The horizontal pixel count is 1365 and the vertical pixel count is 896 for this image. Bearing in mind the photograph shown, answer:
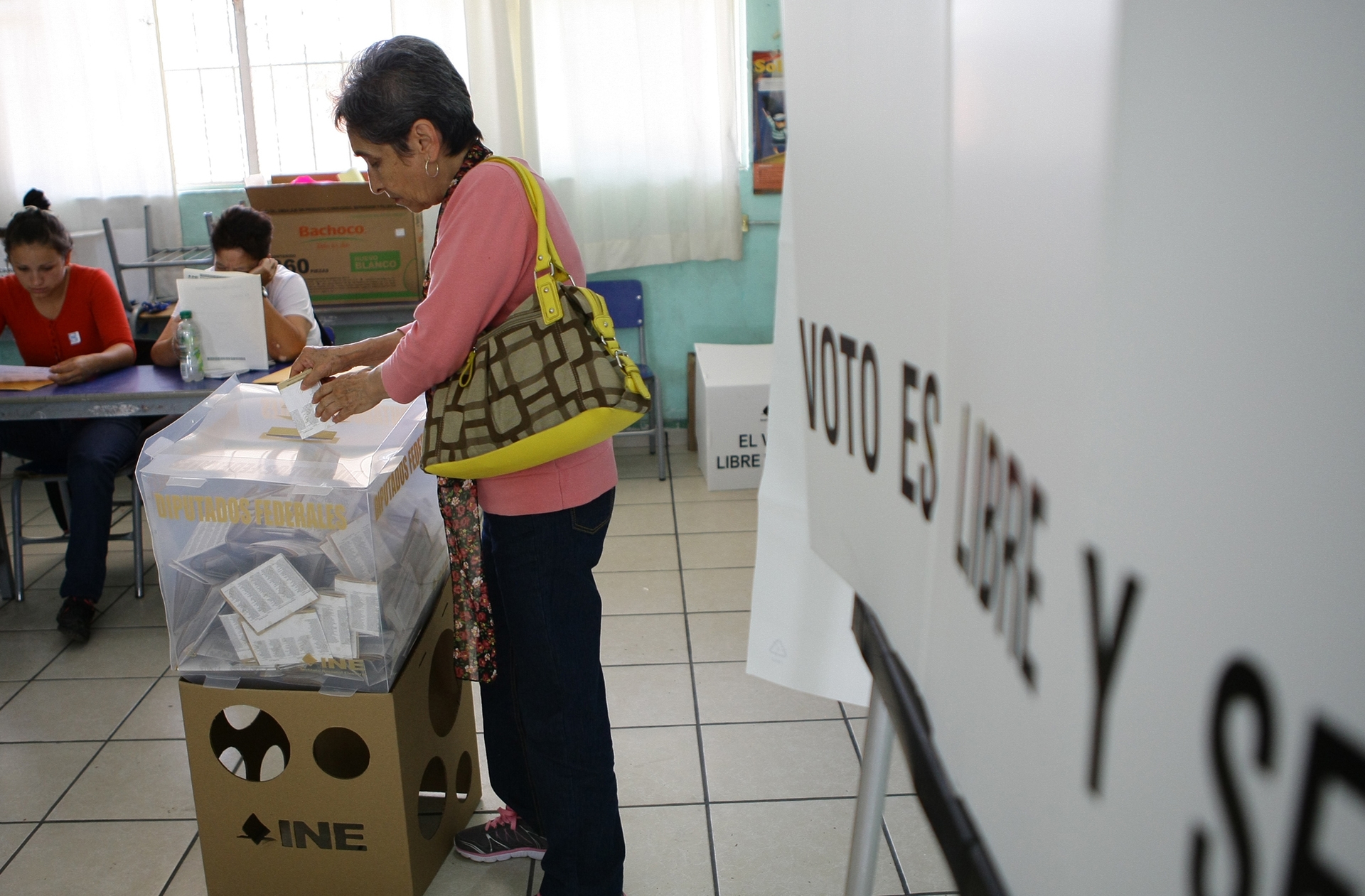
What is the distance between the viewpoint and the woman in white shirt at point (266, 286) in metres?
2.85

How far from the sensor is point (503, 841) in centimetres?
180

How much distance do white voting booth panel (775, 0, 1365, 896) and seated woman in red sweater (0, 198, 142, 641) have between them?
2.98 metres

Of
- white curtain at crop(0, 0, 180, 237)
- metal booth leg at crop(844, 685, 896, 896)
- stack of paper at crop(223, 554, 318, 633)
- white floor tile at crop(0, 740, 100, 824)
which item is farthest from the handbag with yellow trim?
white curtain at crop(0, 0, 180, 237)

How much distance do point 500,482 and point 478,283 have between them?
30 cm

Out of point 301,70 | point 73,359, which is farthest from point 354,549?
point 301,70

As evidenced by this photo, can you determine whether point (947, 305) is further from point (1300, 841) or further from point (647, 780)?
point (647, 780)

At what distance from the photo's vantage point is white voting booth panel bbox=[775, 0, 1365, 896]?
197 mm

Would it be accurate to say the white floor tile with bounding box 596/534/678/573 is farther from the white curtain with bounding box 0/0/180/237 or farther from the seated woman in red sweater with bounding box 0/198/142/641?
the white curtain with bounding box 0/0/180/237

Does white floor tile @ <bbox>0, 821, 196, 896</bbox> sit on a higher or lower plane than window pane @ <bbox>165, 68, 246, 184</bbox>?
lower

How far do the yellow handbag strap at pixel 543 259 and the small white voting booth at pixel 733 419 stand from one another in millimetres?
2362

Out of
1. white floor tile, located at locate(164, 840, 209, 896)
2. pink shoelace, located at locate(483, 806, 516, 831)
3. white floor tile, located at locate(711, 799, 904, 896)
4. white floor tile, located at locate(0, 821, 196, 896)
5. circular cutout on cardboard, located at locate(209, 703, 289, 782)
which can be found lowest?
white floor tile, located at locate(711, 799, 904, 896)

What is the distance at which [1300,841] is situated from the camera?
8.4 inches

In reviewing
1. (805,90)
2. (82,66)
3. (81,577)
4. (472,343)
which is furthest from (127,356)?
(805,90)

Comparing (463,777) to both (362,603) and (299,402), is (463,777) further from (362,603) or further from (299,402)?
(299,402)
